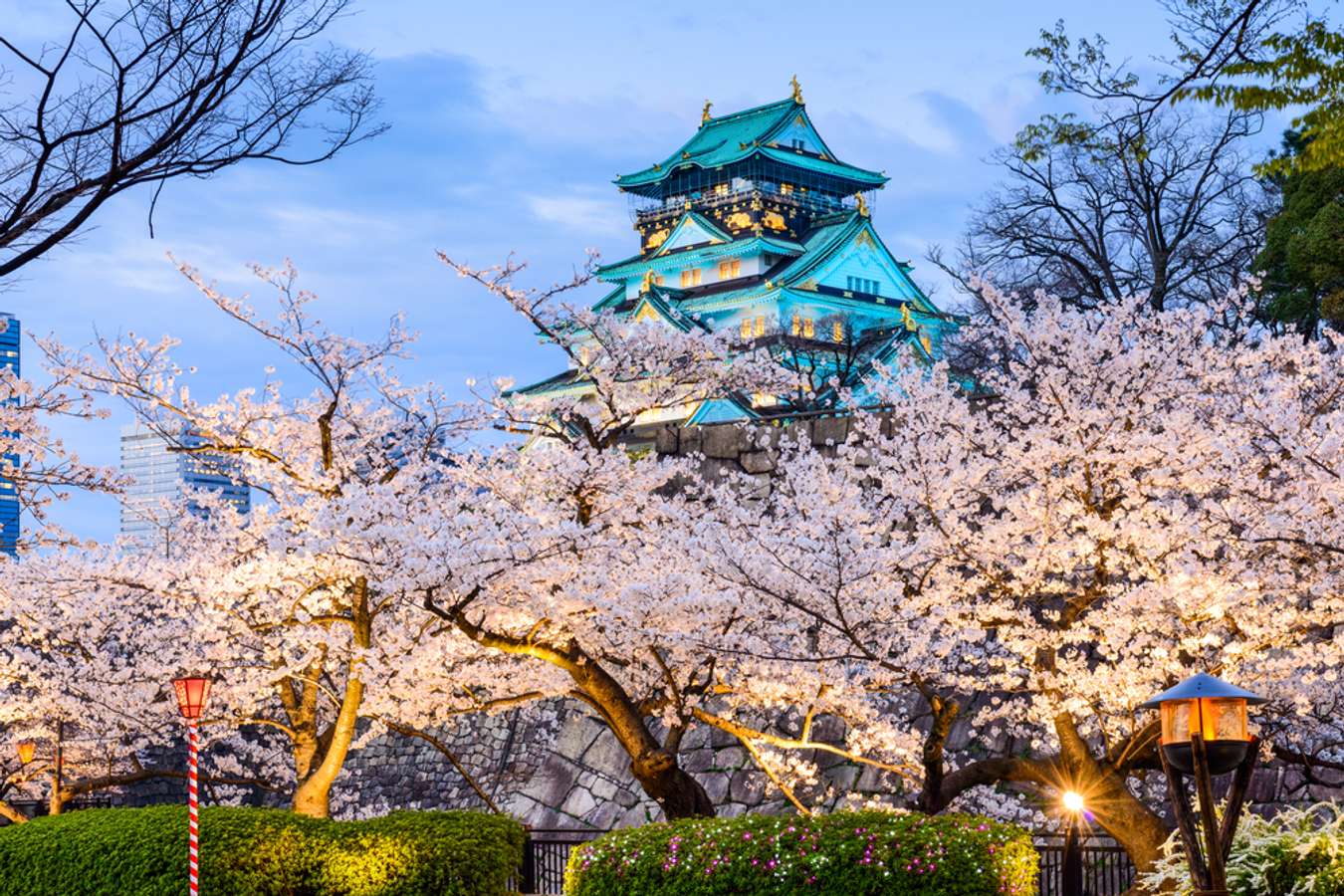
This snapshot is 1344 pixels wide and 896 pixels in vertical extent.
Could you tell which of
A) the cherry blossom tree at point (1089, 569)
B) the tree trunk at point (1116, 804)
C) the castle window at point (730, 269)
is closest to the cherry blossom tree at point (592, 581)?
the cherry blossom tree at point (1089, 569)

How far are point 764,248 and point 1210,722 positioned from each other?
134 feet

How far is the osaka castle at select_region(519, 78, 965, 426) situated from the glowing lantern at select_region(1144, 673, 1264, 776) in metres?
32.8

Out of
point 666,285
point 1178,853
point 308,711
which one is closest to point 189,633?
point 308,711

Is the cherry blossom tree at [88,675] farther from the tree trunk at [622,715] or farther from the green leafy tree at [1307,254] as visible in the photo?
the green leafy tree at [1307,254]

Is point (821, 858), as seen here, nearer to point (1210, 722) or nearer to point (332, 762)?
point (1210, 722)

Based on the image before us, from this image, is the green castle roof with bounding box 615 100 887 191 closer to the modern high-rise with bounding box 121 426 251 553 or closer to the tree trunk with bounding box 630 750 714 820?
the modern high-rise with bounding box 121 426 251 553

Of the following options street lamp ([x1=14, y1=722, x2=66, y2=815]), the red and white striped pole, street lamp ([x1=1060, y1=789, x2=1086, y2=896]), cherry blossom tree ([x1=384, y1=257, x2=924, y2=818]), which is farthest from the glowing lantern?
street lamp ([x1=14, y1=722, x2=66, y2=815])

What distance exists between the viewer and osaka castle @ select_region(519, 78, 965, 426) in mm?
47594

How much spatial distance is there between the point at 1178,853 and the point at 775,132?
139 feet

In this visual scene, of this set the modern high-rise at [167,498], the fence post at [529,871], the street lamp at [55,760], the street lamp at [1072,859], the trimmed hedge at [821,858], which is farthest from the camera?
the street lamp at [55,760]

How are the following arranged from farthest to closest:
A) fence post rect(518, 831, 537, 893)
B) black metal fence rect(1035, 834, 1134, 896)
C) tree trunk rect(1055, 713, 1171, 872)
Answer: fence post rect(518, 831, 537, 893), black metal fence rect(1035, 834, 1134, 896), tree trunk rect(1055, 713, 1171, 872)

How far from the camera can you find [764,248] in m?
49.3

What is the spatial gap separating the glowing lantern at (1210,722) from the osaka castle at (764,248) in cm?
3285

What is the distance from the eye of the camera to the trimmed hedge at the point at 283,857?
1467 centimetres
